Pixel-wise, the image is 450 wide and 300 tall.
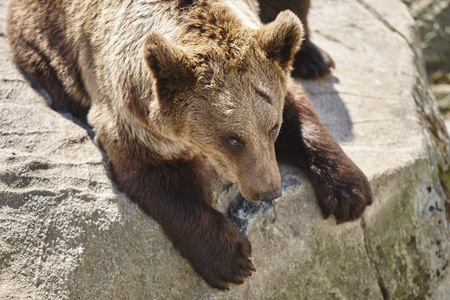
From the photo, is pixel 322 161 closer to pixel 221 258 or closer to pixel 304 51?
pixel 221 258

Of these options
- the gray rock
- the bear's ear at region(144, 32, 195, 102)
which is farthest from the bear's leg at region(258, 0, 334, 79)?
the gray rock

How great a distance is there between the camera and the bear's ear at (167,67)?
3.31m

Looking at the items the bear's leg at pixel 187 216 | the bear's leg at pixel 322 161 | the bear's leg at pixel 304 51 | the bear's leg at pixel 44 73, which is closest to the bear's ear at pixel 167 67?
the bear's leg at pixel 187 216

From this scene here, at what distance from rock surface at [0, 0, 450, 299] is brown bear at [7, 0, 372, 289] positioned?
19cm

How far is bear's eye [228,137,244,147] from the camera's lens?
3.54 meters

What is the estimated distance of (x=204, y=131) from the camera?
3.63m

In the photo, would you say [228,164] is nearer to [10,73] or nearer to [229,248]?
[229,248]

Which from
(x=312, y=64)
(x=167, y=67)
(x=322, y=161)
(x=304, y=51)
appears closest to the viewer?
(x=167, y=67)

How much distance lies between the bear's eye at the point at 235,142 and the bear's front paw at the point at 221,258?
2.64 feet

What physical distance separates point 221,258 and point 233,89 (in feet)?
4.47

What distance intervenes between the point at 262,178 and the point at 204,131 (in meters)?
0.52

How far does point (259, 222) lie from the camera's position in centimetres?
431

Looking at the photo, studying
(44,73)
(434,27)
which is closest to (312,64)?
(44,73)

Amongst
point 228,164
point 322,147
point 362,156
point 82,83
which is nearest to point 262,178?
point 228,164
